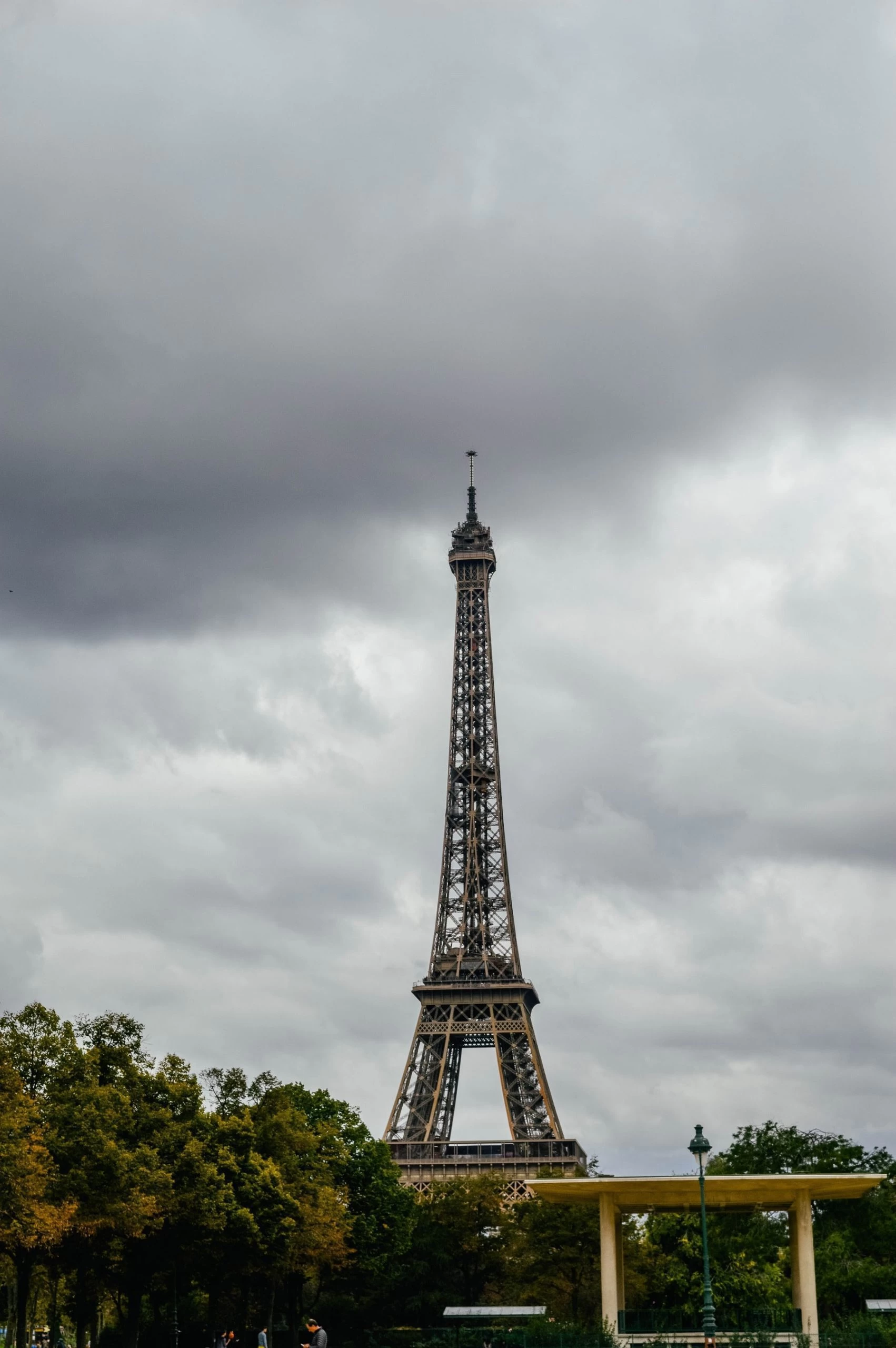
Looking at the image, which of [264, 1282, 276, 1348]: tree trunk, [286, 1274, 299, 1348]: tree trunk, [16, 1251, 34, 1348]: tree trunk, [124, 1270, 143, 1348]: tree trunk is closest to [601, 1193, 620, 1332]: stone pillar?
[124, 1270, 143, 1348]: tree trunk

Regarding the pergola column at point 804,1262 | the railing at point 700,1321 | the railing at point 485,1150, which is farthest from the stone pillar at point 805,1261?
the railing at point 485,1150

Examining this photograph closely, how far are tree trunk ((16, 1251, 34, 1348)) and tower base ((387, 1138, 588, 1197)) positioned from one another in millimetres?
51054

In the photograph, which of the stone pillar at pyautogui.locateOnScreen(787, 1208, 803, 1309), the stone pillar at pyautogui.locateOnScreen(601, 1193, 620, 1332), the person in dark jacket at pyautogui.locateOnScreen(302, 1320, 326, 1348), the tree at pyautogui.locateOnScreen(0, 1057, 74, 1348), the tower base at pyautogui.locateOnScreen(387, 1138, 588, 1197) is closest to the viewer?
the person in dark jacket at pyautogui.locateOnScreen(302, 1320, 326, 1348)

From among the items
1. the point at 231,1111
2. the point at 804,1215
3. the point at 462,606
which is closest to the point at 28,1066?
the point at 231,1111

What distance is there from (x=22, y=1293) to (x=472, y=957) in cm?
6817

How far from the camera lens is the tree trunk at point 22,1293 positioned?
51719 mm

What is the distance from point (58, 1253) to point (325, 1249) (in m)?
15.0

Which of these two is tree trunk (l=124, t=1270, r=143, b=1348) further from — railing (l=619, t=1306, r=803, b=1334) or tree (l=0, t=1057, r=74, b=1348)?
railing (l=619, t=1306, r=803, b=1334)

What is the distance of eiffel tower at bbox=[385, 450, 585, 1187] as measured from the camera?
106375mm

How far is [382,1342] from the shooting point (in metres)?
65.1

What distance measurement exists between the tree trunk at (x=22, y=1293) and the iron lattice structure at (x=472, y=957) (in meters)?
55.4

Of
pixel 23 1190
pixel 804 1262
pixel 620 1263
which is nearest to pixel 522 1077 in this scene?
pixel 620 1263

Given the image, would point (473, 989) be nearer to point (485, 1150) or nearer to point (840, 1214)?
point (485, 1150)

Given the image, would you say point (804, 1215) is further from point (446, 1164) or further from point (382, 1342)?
point (446, 1164)
